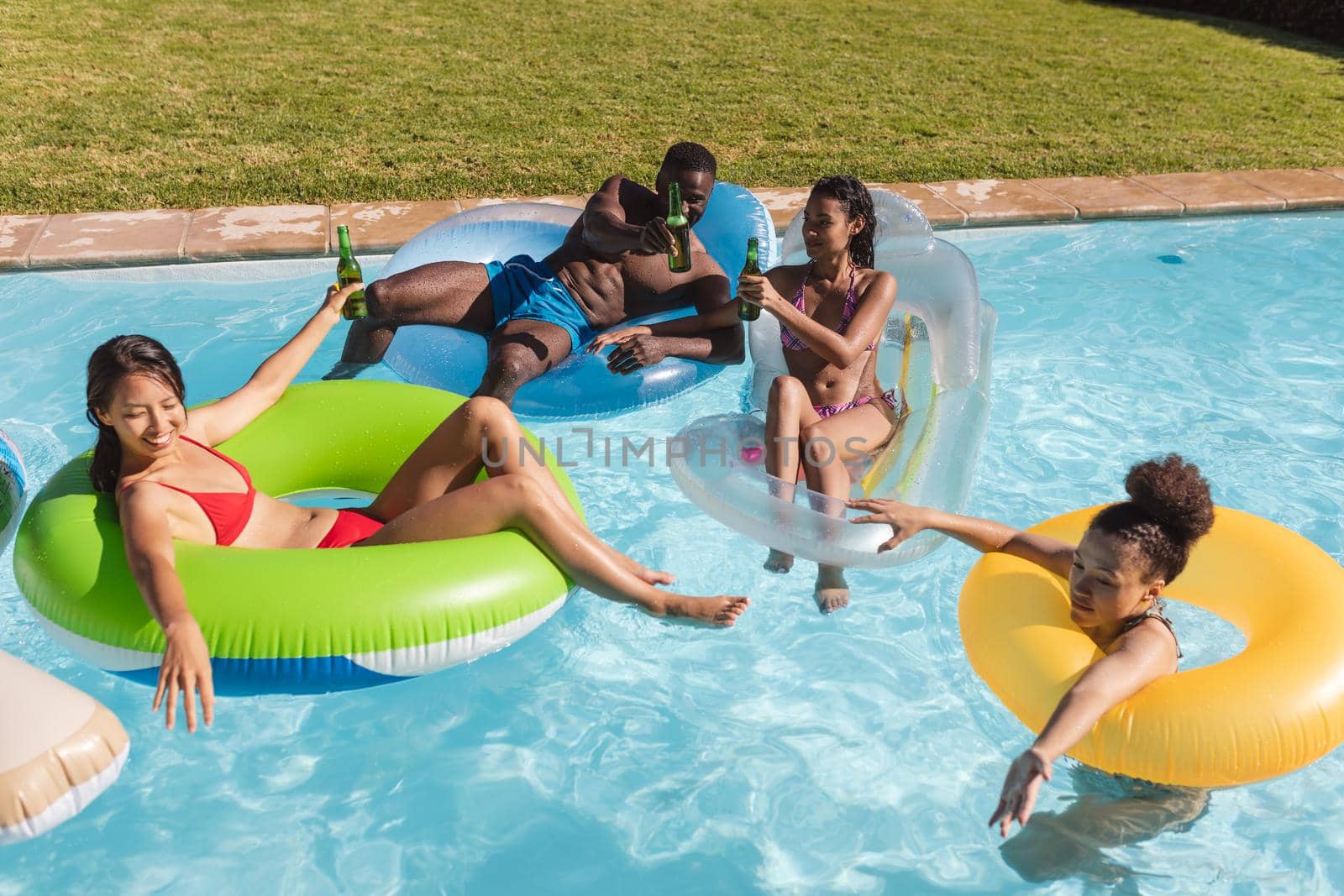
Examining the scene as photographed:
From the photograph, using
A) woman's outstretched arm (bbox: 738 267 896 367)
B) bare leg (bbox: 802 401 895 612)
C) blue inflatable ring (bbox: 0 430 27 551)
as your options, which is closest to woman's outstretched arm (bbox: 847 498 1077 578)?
bare leg (bbox: 802 401 895 612)

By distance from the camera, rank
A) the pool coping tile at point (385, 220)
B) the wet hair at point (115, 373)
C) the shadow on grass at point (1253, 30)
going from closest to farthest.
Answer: the wet hair at point (115, 373) → the pool coping tile at point (385, 220) → the shadow on grass at point (1253, 30)

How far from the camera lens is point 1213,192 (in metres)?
7.35

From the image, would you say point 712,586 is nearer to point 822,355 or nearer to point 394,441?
point 822,355

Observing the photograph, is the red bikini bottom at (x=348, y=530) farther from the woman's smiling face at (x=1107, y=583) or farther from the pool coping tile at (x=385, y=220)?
the pool coping tile at (x=385, y=220)

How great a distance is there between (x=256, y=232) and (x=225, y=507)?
3.49 meters

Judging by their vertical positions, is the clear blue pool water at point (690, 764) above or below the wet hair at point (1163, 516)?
below

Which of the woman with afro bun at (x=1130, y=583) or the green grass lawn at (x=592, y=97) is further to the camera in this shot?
the green grass lawn at (x=592, y=97)

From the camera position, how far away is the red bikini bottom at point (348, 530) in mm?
3389

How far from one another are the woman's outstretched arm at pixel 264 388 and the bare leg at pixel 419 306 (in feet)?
2.55

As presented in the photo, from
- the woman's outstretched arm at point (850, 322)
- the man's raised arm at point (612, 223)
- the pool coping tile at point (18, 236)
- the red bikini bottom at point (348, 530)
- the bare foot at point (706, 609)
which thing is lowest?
the bare foot at point (706, 609)

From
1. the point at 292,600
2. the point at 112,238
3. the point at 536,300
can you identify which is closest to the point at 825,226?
the point at 536,300

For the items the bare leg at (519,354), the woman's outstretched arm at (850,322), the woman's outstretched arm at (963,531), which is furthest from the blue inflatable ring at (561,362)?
the woman's outstretched arm at (963,531)

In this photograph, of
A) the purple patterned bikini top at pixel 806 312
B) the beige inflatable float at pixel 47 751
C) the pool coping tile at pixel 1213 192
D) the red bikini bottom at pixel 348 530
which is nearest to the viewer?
the beige inflatable float at pixel 47 751

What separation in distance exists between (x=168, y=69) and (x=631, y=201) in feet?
18.8
